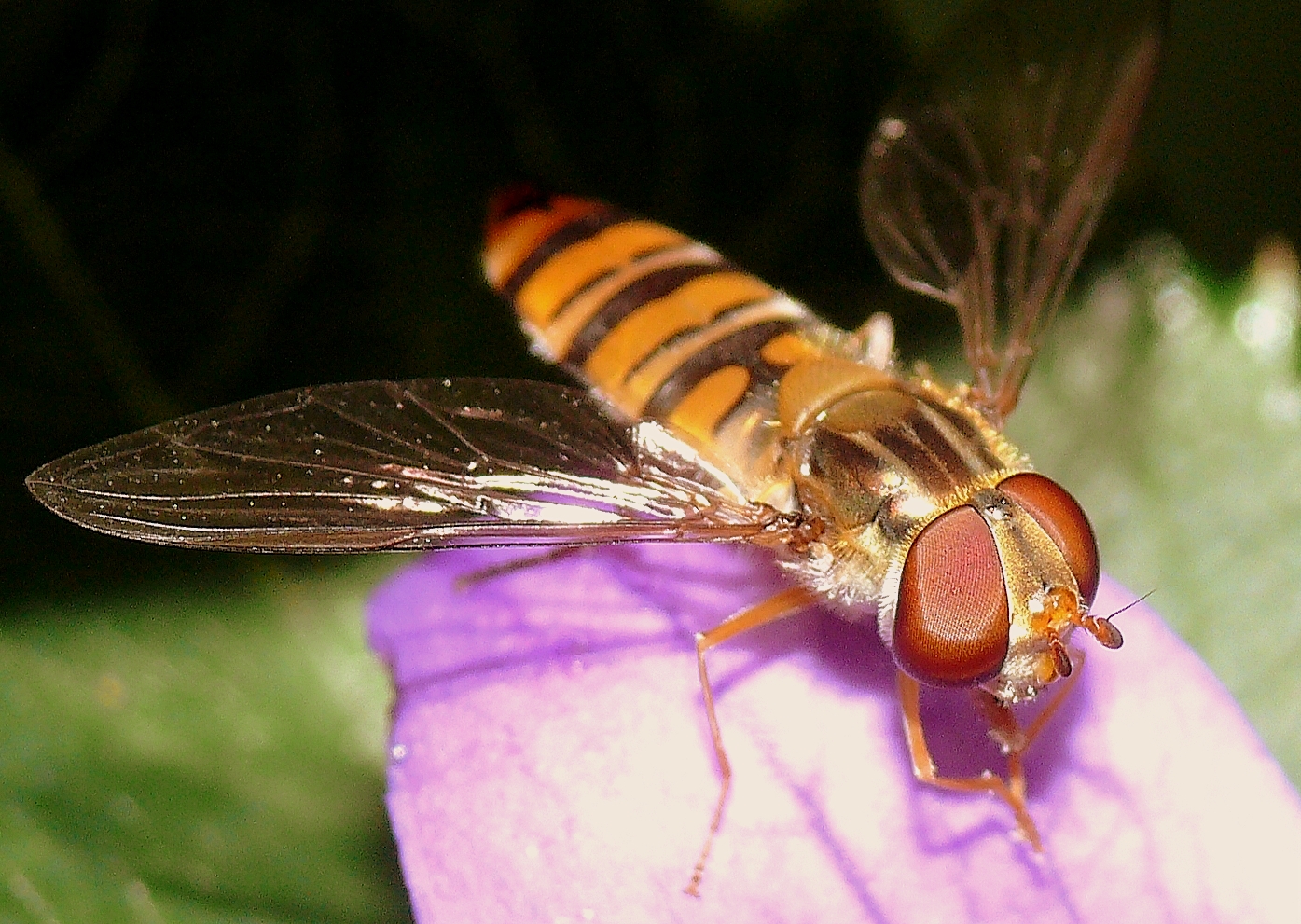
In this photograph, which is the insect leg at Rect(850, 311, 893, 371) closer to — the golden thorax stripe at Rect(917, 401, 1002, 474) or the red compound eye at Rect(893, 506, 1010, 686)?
the golden thorax stripe at Rect(917, 401, 1002, 474)

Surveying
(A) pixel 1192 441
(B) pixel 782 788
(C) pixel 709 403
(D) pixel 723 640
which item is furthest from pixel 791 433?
(A) pixel 1192 441

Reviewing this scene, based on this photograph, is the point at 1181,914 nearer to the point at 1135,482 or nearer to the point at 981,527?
the point at 981,527

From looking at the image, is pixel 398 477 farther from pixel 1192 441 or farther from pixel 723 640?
pixel 1192 441

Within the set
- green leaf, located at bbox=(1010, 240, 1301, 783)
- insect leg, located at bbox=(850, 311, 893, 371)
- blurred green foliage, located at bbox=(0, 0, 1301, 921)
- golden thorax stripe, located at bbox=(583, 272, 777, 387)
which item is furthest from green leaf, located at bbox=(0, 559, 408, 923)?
green leaf, located at bbox=(1010, 240, 1301, 783)

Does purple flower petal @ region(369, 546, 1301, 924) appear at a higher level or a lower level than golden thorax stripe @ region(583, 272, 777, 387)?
lower

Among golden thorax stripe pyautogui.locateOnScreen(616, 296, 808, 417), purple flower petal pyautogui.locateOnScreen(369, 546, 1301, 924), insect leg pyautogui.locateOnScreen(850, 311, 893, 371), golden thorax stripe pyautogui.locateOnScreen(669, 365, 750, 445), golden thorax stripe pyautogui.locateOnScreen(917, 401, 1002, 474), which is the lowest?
purple flower petal pyautogui.locateOnScreen(369, 546, 1301, 924)

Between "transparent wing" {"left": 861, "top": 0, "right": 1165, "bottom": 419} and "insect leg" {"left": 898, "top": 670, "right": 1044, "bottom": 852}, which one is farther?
"transparent wing" {"left": 861, "top": 0, "right": 1165, "bottom": 419}

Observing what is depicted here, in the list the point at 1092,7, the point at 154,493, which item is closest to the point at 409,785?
the point at 154,493

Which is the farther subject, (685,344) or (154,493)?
(685,344)
